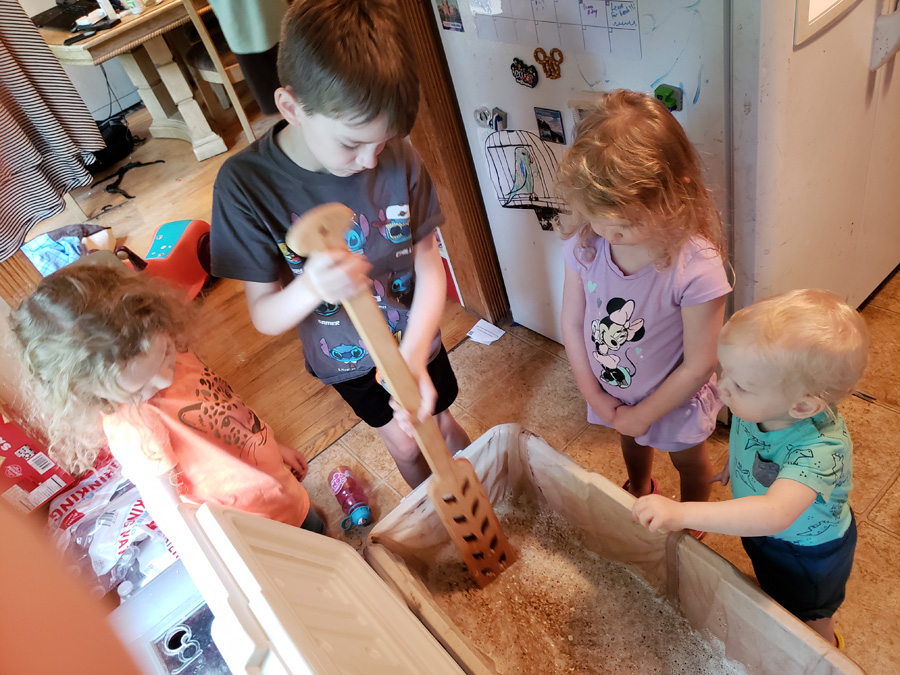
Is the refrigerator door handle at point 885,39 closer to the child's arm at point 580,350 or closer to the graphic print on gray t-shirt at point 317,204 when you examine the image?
the child's arm at point 580,350

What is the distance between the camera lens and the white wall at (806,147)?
33.0 inches

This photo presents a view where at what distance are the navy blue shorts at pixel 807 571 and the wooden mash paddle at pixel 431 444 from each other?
1.30 feet

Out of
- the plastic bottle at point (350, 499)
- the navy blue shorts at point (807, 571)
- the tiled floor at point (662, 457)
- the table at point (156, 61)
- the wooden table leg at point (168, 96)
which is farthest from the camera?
the wooden table leg at point (168, 96)

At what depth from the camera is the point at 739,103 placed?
2.88 feet

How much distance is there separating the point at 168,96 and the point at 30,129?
271cm

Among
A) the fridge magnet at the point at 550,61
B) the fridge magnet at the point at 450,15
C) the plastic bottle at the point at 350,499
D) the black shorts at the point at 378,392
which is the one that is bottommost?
the plastic bottle at the point at 350,499

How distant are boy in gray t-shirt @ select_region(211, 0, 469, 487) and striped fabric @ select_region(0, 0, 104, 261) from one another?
0.57 m

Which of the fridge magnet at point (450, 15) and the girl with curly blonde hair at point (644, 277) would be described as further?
the fridge magnet at point (450, 15)

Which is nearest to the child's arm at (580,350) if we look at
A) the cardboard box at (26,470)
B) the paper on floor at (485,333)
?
the paper on floor at (485,333)

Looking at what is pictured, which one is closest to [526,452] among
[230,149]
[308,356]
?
[308,356]

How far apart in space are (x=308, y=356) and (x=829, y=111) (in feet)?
3.01

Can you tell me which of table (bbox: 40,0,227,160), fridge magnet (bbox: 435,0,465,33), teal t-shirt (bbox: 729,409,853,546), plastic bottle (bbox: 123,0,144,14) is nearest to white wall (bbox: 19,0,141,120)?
table (bbox: 40,0,227,160)

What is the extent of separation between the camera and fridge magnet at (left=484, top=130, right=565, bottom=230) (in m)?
1.23

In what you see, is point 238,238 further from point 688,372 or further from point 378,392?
point 688,372
